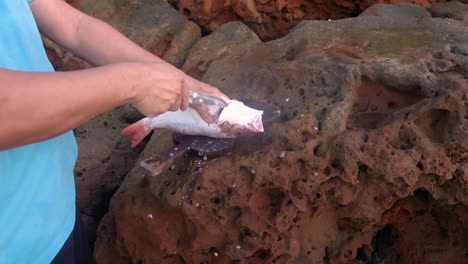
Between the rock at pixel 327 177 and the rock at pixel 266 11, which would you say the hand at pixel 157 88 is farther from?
the rock at pixel 266 11

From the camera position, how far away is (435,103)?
2225 millimetres

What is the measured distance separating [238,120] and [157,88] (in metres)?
0.56

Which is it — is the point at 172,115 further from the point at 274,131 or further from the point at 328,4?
the point at 328,4

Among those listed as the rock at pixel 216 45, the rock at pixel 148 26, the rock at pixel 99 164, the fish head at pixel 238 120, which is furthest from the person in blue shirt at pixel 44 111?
the rock at pixel 148 26

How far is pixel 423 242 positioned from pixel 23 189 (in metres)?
1.78

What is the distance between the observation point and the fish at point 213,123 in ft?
6.66

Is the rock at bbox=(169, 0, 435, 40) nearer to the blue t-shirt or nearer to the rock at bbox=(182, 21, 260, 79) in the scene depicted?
the rock at bbox=(182, 21, 260, 79)

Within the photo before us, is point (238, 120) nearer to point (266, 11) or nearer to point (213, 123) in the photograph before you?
point (213, 123)

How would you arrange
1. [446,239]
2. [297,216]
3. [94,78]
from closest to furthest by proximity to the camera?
[94,78] → [297,216] → [446,239]

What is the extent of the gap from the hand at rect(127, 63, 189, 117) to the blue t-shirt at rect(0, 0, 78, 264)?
26cm

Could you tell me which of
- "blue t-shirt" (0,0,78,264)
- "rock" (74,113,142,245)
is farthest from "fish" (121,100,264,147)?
"rock" (74,113,142,245)

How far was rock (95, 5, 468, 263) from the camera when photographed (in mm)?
2174

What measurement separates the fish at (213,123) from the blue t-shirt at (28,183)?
0.50 metres

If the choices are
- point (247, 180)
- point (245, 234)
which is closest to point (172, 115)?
point (247, 180)
